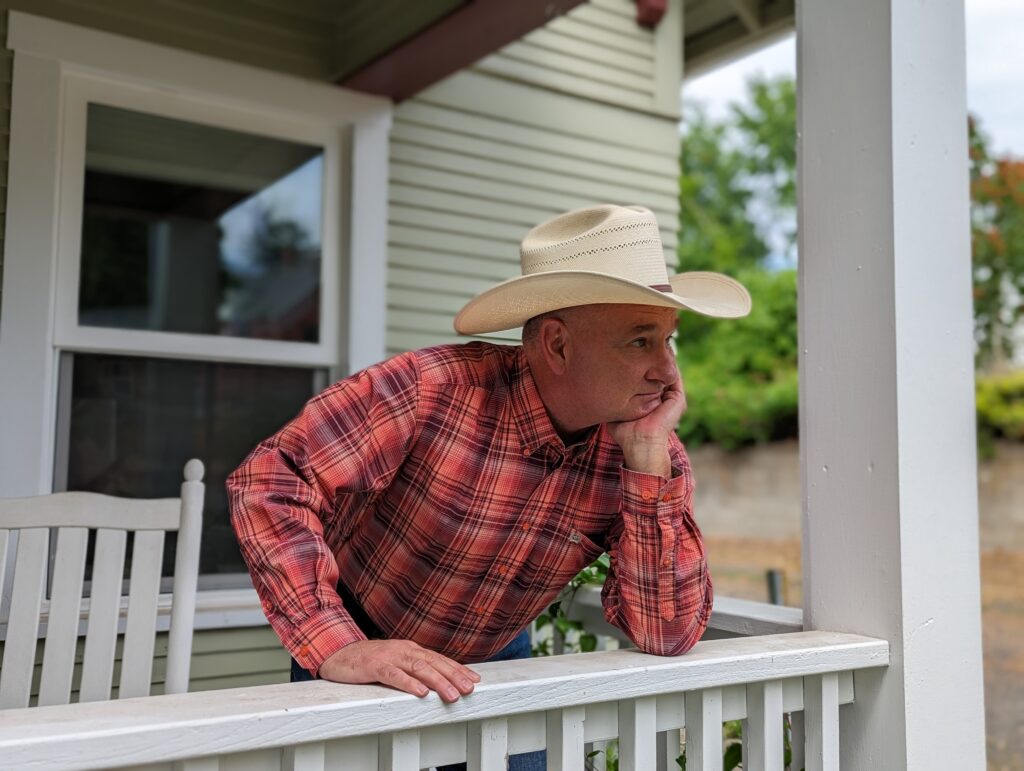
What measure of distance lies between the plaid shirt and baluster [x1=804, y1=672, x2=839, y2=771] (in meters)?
0.23

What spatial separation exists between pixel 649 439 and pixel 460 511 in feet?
1.21

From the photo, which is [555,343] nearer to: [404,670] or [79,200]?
[404,670]

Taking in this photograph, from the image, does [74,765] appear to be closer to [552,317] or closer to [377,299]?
[552,317]

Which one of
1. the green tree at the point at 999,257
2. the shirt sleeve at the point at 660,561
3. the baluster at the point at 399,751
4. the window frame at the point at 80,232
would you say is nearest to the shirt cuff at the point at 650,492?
the shirt sleeve at the point at 660,561

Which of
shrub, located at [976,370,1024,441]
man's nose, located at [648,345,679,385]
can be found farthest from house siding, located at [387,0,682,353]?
shrub, located at [976,370,1024,441]

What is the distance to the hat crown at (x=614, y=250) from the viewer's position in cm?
159

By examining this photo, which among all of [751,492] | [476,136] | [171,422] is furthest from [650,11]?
[751,492]

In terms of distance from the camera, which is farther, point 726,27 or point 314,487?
point 726,27

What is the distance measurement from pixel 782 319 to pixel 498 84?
9.73 metres

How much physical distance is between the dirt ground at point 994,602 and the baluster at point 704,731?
4971mm

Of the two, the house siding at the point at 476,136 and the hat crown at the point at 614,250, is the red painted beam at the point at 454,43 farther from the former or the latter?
the hat crown at the point at 614,250

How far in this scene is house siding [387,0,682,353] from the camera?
11.6ft

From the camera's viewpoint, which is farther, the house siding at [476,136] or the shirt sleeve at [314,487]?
the house siding at [476,136]

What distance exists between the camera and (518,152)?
3.81 metres
